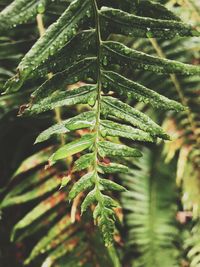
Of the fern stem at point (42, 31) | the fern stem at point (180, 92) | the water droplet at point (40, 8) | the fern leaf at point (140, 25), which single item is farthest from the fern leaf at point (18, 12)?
the fern stem at point (180, 92)

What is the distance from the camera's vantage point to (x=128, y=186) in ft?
4.83

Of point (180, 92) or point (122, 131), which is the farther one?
point (180, 92)

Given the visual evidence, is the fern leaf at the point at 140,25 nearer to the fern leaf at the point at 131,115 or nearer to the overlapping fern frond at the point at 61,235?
the fern leaf at the point at 131,115

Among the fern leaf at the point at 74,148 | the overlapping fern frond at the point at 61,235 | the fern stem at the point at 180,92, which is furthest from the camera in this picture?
the fern stem at the point at 180,92

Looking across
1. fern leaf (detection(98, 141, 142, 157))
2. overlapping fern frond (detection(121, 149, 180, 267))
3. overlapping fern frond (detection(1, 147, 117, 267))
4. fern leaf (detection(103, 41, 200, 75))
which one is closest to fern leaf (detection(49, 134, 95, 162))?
fern leaf (detection(98, 141, 142, 157))

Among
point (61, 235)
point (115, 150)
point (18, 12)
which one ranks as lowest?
point (61, 235)

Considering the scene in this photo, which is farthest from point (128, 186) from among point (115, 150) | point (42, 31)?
point (115, 150)

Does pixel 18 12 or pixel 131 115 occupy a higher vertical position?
pixel 18 12

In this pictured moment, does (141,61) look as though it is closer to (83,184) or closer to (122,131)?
(122,131)

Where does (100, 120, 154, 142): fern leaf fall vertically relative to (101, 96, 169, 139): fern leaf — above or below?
below

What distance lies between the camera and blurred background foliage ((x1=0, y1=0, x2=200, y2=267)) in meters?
1.18

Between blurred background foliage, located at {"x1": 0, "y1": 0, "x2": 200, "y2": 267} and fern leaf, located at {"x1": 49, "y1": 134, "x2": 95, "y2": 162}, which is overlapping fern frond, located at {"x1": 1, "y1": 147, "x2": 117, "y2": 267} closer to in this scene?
blurred background foliage, located at {"x1": 0, "y1": 0, "x2": 200, "y2": 267}

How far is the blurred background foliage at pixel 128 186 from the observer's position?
3.86 feet

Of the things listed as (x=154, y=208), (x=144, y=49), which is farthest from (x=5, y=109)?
A: (x=154, y=208)
